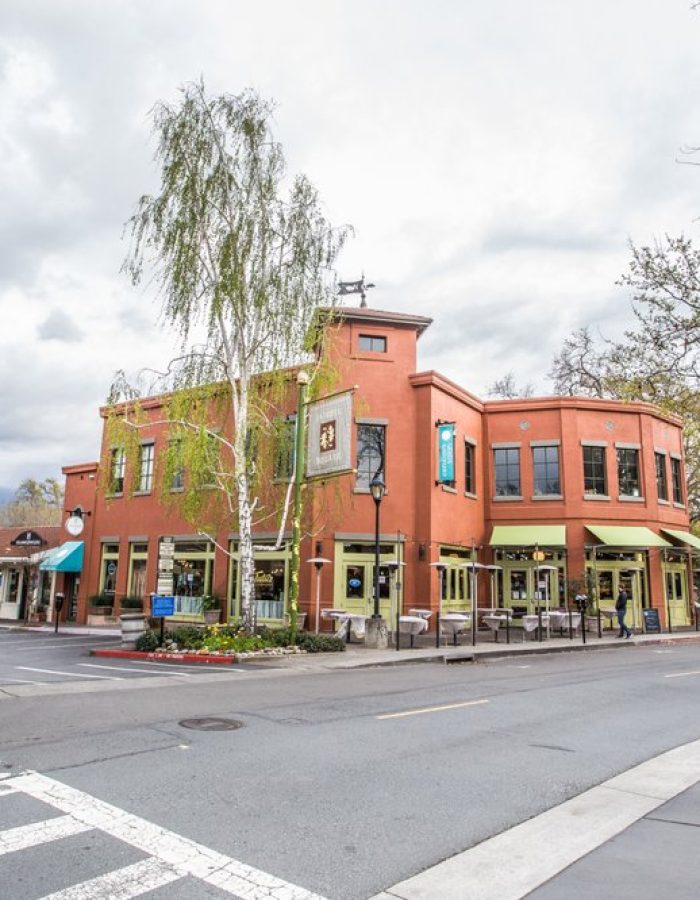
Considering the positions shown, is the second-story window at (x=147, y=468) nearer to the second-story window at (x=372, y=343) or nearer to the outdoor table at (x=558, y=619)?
the second-story window at (x=372, y=343)

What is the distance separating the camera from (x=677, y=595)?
1215 inches

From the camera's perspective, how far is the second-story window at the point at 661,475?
30275mm

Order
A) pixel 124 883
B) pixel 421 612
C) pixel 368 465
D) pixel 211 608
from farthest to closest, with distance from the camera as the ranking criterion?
1. pixel 211 608
2. pixel 368 465
3. pixel 421 612
4. pixel 124 883

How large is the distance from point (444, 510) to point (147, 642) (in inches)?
466

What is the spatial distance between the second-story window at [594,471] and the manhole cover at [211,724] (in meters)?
23.2

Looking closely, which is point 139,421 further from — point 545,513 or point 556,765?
point 545,513

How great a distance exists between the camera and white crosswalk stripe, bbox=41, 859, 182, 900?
12.3 ft

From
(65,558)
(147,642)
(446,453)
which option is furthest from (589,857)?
(65,558)

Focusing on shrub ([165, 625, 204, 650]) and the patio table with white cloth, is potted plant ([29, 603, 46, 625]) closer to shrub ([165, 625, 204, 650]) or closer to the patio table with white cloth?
shrub ([165, 625, 204, 650])

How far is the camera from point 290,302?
19250 millimetres

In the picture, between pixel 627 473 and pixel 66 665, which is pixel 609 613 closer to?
pixel 627 473

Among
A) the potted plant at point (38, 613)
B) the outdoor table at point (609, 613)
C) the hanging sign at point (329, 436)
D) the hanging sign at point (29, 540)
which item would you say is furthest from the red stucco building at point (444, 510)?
the hanging sign at point (329, 436)

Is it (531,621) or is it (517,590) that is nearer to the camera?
(531,621)

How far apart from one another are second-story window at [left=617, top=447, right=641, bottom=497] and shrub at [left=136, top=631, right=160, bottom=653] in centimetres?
2011
